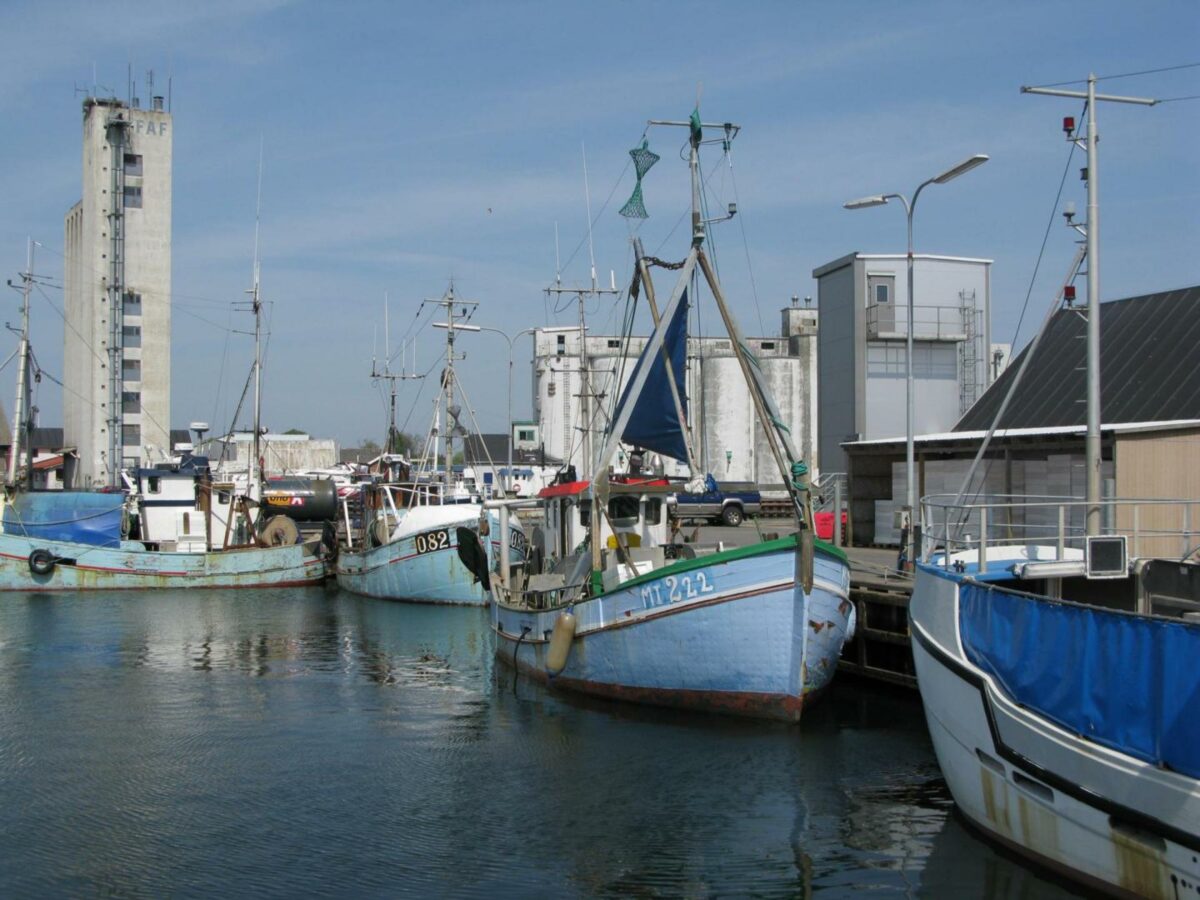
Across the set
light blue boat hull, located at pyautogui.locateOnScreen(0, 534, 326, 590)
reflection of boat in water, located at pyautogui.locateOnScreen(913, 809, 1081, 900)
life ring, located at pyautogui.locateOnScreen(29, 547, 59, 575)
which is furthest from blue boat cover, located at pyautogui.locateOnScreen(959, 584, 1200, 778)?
life ring, located at pyautogui.locateOnScreen(29, 547, 59, 575)

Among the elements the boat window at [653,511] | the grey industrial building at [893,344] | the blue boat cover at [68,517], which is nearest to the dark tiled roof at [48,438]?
the blue boat cover at [68,517]

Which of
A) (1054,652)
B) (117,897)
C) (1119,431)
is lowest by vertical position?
(117,897)

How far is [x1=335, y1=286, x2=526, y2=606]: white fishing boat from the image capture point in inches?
1299

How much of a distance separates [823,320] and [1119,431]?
790 inches

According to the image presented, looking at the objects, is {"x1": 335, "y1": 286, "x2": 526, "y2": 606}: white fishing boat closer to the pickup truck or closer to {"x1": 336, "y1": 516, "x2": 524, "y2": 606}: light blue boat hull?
{"x1": 336, "y1": 516, "x2": 524, "y2": 606}: light blue boat hull

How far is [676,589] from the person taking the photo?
15.4 meters

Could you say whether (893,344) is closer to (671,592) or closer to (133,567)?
(671,592)

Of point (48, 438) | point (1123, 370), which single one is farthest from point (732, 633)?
point (48, 438)

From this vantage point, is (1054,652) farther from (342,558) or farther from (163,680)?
(342,558)

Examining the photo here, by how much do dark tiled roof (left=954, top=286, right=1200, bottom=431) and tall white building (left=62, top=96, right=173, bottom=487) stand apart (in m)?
55.4

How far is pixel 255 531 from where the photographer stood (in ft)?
132

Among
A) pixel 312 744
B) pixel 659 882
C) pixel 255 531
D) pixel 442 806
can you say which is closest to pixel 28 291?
pixel 255 531

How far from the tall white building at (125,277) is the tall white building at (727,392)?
2390 cm

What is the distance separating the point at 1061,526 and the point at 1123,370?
44.1 ft
